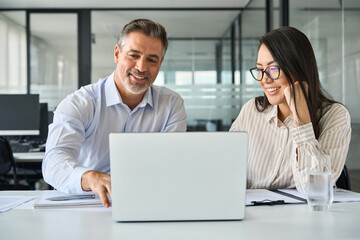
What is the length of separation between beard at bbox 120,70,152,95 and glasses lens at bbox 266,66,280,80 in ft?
1.78

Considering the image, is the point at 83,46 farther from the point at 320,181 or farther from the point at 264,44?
the point at 320,181

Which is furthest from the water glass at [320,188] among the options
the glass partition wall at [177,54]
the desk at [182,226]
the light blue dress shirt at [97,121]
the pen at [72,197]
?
the glass partition wall at [177,54]

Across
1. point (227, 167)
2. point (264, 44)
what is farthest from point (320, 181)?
point (264, 44)

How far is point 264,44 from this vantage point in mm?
1700

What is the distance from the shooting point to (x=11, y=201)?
128cm

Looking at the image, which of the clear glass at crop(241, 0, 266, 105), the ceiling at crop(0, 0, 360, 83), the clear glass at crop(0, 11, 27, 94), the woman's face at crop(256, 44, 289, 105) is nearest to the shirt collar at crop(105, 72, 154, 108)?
the woman's face at crop(256, 44, 289, 105)

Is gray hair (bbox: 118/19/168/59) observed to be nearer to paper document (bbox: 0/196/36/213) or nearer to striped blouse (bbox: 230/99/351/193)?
striped blouse (bbox: 230/99/351/193)

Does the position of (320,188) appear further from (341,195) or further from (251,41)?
(251,41)

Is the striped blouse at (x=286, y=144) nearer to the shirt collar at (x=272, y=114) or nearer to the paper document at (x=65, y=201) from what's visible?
the shirt collar at (x=272, y=114)

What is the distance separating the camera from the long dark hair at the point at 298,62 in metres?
1.62

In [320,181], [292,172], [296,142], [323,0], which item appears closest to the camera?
[320,181]

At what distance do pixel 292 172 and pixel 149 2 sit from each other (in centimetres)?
449

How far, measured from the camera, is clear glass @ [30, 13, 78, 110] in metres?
5.73

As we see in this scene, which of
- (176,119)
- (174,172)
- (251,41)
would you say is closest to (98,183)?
(174,172)
